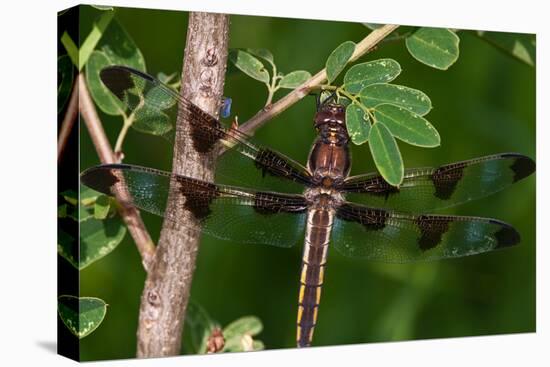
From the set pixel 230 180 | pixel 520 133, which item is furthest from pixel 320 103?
pixel 520 133

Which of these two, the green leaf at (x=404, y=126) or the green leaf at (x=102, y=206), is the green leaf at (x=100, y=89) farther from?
the green leaf at (x=404, y=126)

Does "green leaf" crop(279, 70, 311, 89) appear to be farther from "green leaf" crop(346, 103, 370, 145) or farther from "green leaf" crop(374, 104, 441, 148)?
"green leaf" crop(374, 104, 441, 148)

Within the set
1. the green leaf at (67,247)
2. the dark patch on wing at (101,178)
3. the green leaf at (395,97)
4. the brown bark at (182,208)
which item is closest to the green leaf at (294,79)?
the green leaf at (395,97)

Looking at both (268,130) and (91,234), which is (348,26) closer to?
(268,130)

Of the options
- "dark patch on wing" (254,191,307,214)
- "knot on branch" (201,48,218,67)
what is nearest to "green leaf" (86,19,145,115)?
"knot on branch" (201,48,218,67)

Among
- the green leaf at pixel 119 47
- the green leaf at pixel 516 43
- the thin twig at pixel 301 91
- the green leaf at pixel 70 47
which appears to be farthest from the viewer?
the green leaf at pixel 516 43

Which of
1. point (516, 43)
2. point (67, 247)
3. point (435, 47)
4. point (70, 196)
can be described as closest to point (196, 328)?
point (67, 247)
